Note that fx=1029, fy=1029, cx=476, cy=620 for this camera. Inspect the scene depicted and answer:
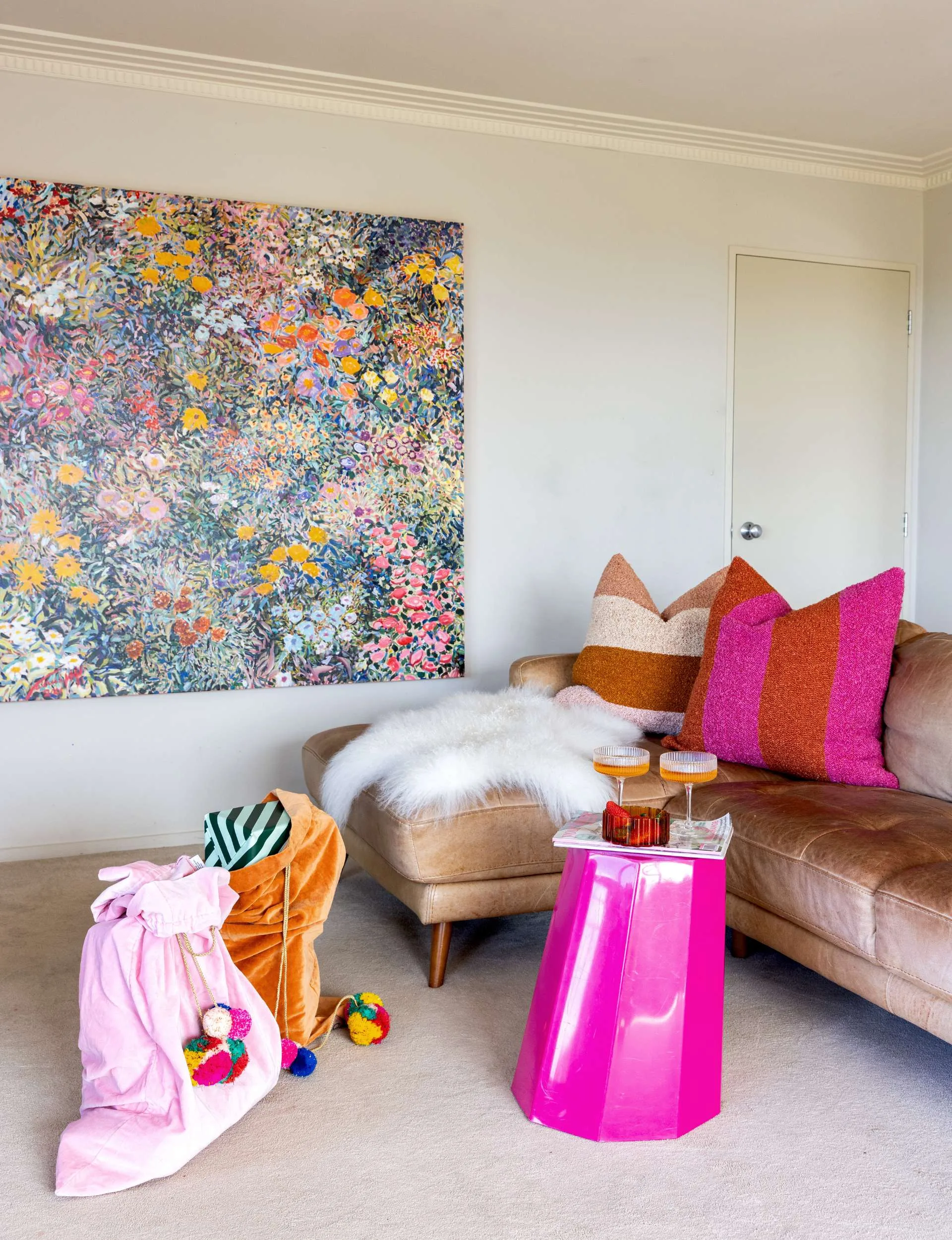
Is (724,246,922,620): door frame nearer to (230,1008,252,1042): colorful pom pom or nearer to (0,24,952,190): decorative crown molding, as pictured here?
(0,24,952,190): decorative crown molding

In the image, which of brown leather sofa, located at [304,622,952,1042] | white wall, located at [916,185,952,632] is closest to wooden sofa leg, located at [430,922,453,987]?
brown leather sofa, located at [304,622,952,1042]

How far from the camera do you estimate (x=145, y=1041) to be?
1736mm

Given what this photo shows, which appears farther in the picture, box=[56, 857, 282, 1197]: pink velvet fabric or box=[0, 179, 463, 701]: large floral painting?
box=[0, 179, 463, 701]: large floral painting

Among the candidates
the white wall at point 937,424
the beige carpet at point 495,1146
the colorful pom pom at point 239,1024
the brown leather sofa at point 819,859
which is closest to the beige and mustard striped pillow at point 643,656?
the brown leather sofa at point 819,859

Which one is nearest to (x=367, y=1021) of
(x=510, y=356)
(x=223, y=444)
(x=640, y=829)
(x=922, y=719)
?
(x=640, y=829)

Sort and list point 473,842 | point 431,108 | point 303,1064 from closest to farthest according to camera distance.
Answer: point 303,1064
point 473,842
point 431,108

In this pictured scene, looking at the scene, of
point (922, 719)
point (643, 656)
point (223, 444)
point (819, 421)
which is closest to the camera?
point (922, 719)

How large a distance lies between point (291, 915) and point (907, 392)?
363cm

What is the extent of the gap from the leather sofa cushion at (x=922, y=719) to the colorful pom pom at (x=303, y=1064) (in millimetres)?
1478

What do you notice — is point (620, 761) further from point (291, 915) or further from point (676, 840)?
point (291, 915)

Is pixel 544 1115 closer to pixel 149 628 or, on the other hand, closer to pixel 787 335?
pixel 149 628

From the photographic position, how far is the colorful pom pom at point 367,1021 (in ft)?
6.86

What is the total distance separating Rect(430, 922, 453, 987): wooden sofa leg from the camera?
2.37 meters

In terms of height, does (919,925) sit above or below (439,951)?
above
